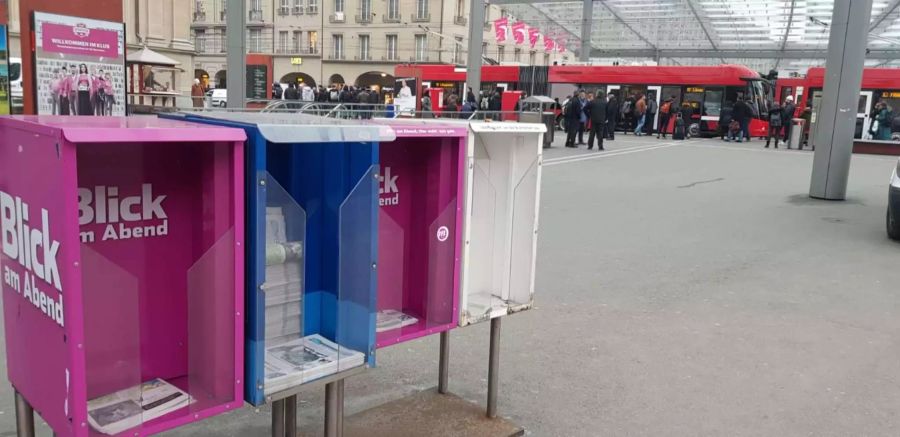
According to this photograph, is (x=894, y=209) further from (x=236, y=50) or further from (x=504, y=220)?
(x=236, y=50)

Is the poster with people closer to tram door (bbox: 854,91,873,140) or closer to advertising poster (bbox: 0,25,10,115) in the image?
advertising poster (bbox: 0,25,10,115)

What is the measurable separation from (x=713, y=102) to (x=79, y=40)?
81.7 ft

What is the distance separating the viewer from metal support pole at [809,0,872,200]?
11.6 metres

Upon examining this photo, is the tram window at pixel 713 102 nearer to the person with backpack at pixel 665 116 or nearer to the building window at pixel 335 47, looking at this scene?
the person with backpack at pixel 665 116

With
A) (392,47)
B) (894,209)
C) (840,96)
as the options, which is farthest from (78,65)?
(392,47)

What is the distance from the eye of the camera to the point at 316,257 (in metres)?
3.04

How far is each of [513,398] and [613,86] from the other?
27.4m

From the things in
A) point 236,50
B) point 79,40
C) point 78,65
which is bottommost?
point 78,65

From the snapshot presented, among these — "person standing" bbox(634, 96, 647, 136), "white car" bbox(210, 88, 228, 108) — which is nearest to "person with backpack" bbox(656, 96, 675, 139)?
"person standing" bbox(634, 96, 647, 136)

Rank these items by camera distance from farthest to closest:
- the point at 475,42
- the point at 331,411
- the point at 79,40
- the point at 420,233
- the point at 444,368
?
the point at 475,42 < the point at 79,40 < the point at 444,368 < the point at 420,233 < the point at 331,411

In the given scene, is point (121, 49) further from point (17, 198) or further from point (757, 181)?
point (757, 181)

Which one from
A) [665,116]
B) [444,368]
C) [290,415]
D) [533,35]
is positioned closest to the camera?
[290,415]

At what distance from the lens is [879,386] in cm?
448

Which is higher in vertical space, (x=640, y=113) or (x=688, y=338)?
(x=640, y=113)
